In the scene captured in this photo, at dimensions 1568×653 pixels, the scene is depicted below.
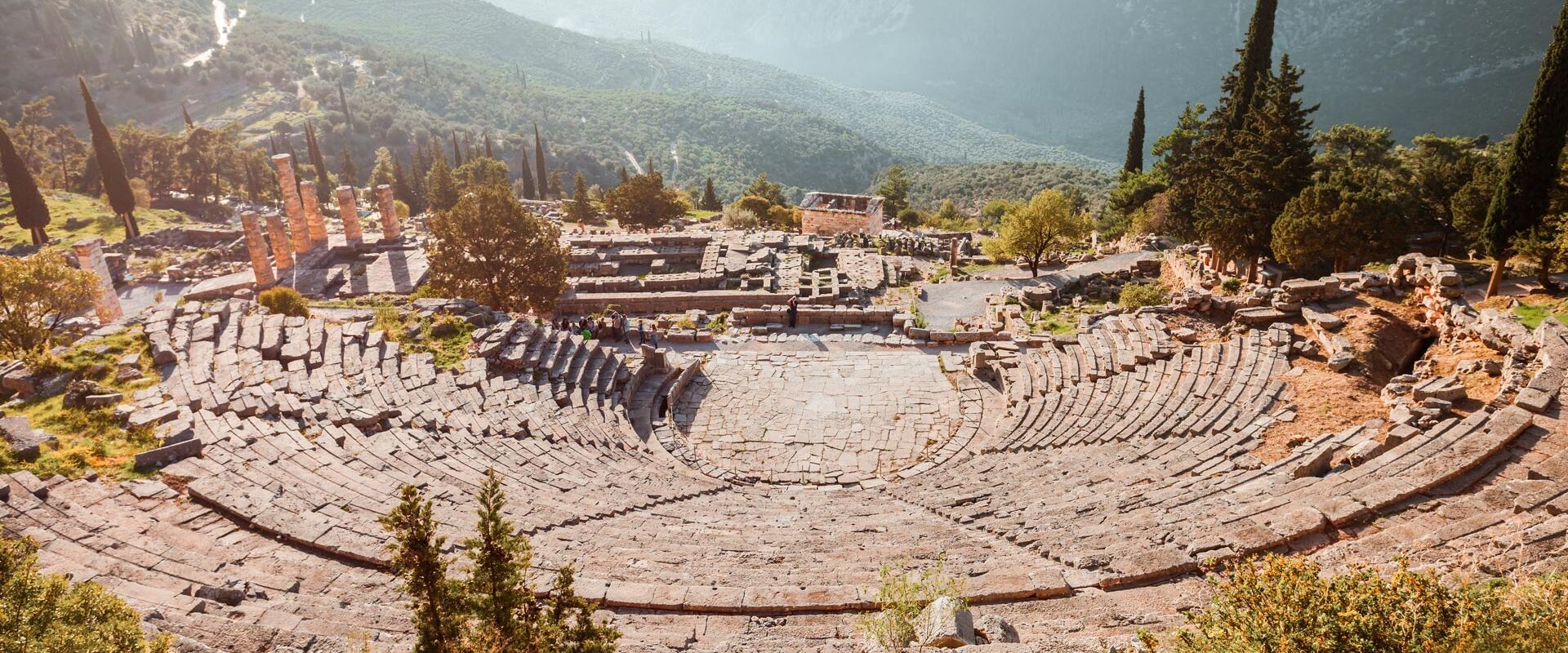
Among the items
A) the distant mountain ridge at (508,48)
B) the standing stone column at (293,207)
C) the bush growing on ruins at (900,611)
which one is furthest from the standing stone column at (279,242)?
the distant mountain ridge at (508,48)

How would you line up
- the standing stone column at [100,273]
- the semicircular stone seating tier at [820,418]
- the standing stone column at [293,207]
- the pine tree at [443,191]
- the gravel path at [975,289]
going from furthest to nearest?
the pine tree at [443,191] < the standing stone column at [293,207] < the gravel path at [975,289] < the standing stone column at [100,273] < the semicircular stone seating tier at [820,418]

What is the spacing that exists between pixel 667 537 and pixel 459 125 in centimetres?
12102

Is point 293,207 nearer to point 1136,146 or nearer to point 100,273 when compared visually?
point 100,273

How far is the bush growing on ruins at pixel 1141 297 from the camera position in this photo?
24531mm

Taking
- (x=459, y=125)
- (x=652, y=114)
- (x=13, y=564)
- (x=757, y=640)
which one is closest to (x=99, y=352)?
(x=13, y=564)

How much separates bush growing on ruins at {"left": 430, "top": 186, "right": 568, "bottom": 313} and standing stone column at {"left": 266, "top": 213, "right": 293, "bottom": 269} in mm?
12955

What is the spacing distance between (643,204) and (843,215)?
12.2m

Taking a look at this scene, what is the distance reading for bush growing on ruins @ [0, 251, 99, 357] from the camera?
55.4ft

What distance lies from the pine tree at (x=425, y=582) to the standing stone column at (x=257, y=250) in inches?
1268

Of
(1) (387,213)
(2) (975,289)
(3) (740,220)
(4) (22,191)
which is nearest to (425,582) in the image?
(2) (975,289)

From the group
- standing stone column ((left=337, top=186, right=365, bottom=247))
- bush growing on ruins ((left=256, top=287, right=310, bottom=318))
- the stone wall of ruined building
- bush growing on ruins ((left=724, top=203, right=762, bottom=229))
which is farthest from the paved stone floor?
bush growing on ruins ((left=724, top=203, right=762, bottom=229))

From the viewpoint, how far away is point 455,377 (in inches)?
723

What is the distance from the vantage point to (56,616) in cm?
633

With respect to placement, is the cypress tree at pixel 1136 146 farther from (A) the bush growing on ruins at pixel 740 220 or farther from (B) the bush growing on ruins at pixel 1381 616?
(B) the bush growing on ruins at pixel 1381 616
